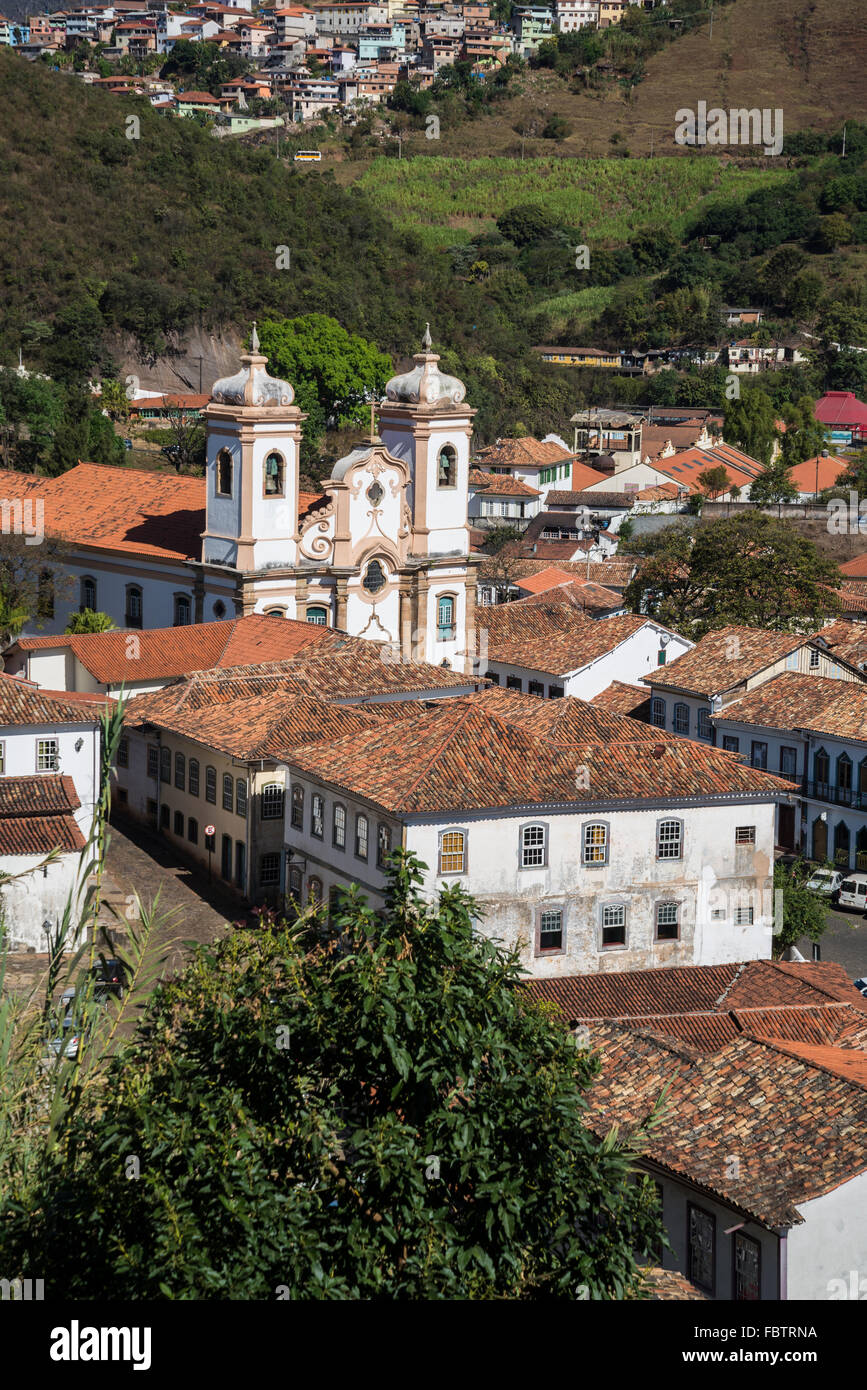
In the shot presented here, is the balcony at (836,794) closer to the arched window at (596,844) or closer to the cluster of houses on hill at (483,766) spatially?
the cluster of houses on hill at (483,766)

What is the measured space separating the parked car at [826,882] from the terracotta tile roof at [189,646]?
12.3 meters

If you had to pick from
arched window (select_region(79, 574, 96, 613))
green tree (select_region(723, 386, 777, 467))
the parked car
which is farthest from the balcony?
green tree (select_region(723, 386, 777, 467))

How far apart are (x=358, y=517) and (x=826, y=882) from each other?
17.1 meters

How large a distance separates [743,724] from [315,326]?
51.8 meters

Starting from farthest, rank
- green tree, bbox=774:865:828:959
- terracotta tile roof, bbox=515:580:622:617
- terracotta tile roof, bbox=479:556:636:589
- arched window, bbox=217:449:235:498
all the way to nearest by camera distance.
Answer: terracotta tile roof, bbox=479:556:636:589 → terracotta tile roof, bbox=515:580:622:617 → arched window, bbox=217:449:235:498 → green tree, bbox=774:865:828:959

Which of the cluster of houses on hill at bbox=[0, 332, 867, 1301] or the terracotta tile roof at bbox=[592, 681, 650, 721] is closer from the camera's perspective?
the cluster of houses on hill at bbox=[0, 332, 867, 1301]

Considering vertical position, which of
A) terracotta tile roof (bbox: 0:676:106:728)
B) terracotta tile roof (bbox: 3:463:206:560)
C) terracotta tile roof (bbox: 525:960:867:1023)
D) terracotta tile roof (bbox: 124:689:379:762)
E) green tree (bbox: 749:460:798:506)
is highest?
terracotta tile roof (bbox: 3:463:206:560)

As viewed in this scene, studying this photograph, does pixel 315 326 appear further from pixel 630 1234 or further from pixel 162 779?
pixel 630 1234

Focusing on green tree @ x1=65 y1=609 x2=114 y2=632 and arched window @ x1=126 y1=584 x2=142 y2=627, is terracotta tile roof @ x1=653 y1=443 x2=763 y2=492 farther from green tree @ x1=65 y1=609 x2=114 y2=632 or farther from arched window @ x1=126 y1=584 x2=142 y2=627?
green tree @ x1=65 y1=609 x2=114 y2=632

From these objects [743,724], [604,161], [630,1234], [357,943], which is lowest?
[743,724]

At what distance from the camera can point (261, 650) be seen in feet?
176

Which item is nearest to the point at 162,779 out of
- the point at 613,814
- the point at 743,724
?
the point at 613,814

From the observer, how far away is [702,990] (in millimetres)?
36781

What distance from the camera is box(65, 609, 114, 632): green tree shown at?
57.8 m
